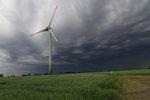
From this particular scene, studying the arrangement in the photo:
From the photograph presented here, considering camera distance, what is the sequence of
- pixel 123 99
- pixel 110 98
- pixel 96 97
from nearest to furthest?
1. pixel 96 97
2. pixel 110 98
3. pixel 123 99

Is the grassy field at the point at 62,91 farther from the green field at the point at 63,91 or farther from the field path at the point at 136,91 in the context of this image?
the field path at the point at 136,91

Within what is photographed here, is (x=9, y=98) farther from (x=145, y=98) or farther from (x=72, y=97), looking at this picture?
(x=145, y=98)

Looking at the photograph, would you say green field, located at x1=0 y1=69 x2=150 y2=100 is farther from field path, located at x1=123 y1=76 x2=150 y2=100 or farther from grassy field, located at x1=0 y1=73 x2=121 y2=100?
field path, located at x1=123 y1=76 x2=150 y2=100

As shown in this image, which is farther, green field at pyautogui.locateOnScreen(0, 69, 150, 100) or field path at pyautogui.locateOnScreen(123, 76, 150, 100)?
field path at pyautogui.locateOnScreen(123, 76, 150, 100)

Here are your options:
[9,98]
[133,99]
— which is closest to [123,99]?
[133,99]

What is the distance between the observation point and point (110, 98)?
21.4m

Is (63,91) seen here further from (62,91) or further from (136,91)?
(136,91)

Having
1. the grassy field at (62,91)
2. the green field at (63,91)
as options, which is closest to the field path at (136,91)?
the green field at (63,91)

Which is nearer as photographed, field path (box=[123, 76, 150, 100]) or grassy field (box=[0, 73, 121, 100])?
grassy field (box=[0, 73, 121, 100])

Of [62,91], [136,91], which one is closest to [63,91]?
[62,91]

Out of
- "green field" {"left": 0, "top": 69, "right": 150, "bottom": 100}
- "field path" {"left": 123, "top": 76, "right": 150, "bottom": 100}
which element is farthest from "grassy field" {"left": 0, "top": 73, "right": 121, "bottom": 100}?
"field path" {"left": 123, "top": 76, "right": 150, "bottom": 100}

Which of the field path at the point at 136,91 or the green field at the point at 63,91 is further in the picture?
the field path at the point at 136,91

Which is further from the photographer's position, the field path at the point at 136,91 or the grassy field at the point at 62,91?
the field path at the point at 136,91

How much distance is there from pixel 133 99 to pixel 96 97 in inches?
237
